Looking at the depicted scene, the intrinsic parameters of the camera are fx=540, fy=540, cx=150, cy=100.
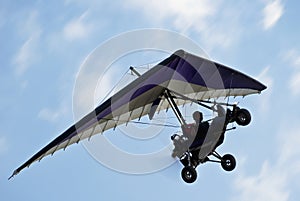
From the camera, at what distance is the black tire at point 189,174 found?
24297mm

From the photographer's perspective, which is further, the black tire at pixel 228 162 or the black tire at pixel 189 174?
the black tire at pixel 228 162

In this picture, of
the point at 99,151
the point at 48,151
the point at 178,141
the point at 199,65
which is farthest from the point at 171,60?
the point at 48,151

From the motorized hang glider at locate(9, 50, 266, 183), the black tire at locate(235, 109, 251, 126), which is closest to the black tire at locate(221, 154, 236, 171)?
the motorized hang glider at locate(9, 50, 266, 183)

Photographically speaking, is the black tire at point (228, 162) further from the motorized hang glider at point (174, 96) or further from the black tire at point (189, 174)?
the black tire at point (189, 174)

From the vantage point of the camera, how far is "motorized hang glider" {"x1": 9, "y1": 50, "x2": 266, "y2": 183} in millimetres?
24891

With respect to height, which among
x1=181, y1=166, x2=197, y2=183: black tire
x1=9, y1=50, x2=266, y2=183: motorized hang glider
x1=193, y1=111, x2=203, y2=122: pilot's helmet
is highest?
x1=9, y1=50, x2=266, y2=183: motorized hang glider

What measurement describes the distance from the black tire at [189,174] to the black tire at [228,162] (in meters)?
2.48

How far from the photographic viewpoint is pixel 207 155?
25266mm

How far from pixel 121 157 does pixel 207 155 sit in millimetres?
4034

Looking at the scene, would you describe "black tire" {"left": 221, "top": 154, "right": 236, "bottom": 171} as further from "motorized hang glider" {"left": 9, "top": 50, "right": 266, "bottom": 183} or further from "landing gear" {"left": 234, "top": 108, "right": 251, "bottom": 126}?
"landing gear" {"left": 234, "top": 108, "right": 251, "bottom": 126}

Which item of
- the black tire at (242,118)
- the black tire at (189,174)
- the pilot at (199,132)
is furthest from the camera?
the black tire at (242,118)

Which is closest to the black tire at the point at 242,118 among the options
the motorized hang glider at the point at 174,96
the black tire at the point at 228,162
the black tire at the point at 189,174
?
the motorized hang glider at the point at 174,96

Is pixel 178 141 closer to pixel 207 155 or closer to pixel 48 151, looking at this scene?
pixel 207 155

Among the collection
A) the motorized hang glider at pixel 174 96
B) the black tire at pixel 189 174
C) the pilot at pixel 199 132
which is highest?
the motorized hang glider at pixel 174 96
